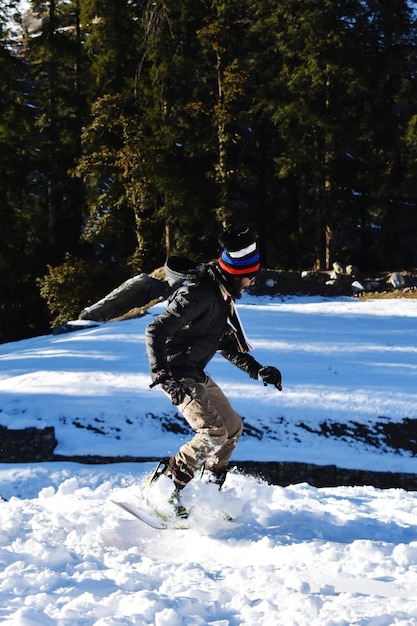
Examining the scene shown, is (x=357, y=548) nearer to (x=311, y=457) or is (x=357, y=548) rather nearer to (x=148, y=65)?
(x=311, y=457)

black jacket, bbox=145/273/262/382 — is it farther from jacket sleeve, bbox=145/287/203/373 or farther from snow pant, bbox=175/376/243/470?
snow pant, bbox=175/376/243/470

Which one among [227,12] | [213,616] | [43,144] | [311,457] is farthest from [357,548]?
[43,144]

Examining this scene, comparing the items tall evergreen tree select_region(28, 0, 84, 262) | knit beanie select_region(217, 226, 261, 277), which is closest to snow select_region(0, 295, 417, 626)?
knit beanie select_region(217, 226, 261, 277)

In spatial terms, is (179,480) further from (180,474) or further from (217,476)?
(217,476)

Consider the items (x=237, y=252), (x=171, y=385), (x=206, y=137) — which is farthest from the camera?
(x=206, y=137)

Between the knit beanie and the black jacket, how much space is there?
6.2 inches

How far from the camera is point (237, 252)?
469 centimetres

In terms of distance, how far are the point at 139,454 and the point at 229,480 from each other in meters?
3.11

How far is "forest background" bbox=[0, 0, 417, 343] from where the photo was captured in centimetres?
2330

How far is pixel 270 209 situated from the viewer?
2858 cm

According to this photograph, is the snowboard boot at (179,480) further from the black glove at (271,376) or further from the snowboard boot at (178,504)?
the black glove at (271,376)

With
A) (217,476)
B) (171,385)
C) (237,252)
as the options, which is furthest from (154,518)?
(237,252)

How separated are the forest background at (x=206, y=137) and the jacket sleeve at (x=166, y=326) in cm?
1892

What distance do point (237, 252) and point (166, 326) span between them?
2.44 feet
